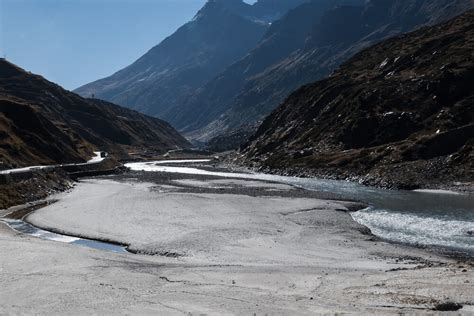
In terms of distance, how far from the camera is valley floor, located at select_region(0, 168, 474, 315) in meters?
23.4

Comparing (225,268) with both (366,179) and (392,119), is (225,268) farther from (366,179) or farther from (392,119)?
(392,119)

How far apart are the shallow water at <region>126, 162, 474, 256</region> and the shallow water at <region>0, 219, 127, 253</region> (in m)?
23.2

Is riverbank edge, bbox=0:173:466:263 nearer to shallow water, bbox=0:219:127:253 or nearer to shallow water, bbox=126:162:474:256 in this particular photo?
shallow water, bbox=0:219:127:253

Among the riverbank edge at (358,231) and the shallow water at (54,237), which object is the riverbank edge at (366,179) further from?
the shallow water at (54,237)

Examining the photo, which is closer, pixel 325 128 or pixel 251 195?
pixel 251 195

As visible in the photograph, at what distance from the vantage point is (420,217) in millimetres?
52562

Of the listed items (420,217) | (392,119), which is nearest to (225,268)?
(420,217)

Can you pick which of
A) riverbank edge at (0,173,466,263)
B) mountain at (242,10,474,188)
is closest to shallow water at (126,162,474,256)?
riverbank edge at (0,173,466,263)

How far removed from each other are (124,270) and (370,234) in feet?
75.7

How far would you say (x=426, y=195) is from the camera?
2741 inches

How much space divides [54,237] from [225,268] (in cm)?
2226

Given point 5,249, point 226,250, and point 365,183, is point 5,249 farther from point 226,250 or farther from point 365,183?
point 365,183

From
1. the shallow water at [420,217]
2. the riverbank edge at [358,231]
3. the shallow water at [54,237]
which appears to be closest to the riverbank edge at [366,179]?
the shallow water at [420,217]

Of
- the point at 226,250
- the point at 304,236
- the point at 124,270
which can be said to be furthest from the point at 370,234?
the point at 124,270
